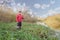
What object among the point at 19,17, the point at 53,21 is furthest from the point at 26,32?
the point at 53,21

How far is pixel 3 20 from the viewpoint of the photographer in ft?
6.72

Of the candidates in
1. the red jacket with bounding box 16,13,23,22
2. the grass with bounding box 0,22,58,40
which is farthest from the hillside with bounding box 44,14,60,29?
the red jacket with bounding box 16,13,23,22

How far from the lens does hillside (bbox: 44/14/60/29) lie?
2.05m

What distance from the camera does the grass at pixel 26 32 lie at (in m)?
1.98

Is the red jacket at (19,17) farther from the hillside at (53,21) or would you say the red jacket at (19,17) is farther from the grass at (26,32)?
the hillside at (53,21)

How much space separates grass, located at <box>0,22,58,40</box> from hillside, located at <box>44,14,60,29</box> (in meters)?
0.05

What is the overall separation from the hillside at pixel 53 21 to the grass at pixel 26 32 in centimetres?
5

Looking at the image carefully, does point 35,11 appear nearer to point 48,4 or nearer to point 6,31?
point 48,4

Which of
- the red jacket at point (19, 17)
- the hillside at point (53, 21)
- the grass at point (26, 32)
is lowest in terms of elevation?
the grass at point (26, 32)

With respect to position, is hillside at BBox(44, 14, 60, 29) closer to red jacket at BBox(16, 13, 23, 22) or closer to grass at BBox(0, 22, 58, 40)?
grass at BBox(0, 22, 58, 40)

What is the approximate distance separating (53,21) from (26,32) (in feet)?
0.86

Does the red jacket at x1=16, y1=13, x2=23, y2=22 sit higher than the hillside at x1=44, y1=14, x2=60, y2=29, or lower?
higher

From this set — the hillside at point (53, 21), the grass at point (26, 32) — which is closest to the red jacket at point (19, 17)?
the grass at point (26, 32)

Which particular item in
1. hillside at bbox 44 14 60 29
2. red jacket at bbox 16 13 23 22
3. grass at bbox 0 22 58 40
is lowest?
grass at bbox 0 22 58 40
